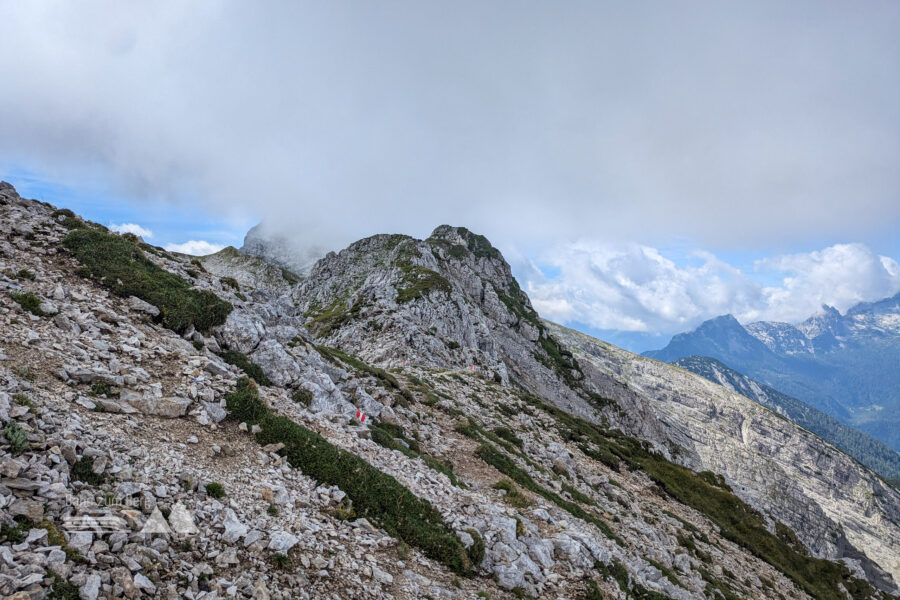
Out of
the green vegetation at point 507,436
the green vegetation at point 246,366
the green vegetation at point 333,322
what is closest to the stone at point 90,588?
the green vegetation at point 246,366

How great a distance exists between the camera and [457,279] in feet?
424

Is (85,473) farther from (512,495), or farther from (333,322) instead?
(333,322)

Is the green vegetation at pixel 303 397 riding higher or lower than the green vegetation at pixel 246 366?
lower

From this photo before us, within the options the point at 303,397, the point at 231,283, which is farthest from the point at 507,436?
the point at 231,283

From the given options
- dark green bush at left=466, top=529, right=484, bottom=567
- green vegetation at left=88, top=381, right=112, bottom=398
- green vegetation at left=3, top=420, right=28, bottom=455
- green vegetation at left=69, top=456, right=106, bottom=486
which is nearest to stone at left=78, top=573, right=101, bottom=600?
green vegetation at left=69, top=456, right=106, bottom=486

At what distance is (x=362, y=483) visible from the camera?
14234mm

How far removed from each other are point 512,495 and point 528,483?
382cm

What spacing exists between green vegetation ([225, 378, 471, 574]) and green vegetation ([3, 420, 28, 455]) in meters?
6.43

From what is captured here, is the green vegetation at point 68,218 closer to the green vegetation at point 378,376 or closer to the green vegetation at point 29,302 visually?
the green vegetation at point 29,302

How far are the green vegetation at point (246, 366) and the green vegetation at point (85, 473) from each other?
10300 mm

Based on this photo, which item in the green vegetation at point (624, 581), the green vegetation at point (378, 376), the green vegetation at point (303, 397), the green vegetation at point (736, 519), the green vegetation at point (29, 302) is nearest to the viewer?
the green vegetation at point (29, 302)

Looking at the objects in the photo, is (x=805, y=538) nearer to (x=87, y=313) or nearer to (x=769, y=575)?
(x=769, y=575)

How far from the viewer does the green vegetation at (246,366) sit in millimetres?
20031

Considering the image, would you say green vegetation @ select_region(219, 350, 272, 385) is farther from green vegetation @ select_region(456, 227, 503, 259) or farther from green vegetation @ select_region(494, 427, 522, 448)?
green vegetation @ select_region(456, 227, 503, 259)
